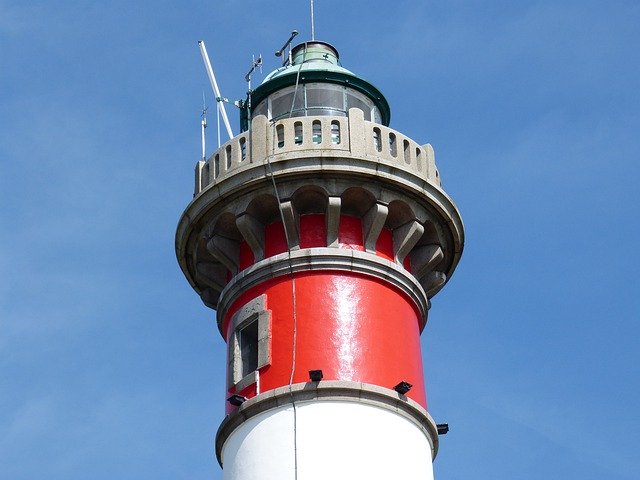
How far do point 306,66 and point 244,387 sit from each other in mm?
6185

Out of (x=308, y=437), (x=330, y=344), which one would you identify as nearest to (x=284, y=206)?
(x=330, y=344)

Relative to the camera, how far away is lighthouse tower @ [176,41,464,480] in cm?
1961

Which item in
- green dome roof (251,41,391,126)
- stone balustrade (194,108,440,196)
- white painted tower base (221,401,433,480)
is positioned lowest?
white painted tower base (221,401,433,480)

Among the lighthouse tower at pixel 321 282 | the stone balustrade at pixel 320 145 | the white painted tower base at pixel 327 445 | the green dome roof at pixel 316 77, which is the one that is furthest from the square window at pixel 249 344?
the green dome roof at pixel 316 77

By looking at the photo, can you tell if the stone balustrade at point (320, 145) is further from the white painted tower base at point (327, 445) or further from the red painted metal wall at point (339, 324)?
the white painted tower base at point (327, 445)

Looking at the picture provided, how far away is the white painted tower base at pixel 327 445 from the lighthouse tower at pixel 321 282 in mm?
20

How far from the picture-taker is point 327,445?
63.3 feet

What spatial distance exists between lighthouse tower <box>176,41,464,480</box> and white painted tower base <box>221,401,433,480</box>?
2 cm

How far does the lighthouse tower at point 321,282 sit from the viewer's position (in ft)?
64.3

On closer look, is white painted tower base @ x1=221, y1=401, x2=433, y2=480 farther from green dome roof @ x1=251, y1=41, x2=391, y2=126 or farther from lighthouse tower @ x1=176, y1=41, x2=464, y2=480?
green dome roof @ x1=251, y1=41, x2=391, y2=126

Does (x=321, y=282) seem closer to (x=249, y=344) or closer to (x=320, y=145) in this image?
(x=249, y=344)

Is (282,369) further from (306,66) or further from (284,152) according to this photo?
(306,66)

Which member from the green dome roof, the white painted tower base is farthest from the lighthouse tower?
the green dome roof

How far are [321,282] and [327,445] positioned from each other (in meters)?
2.73
